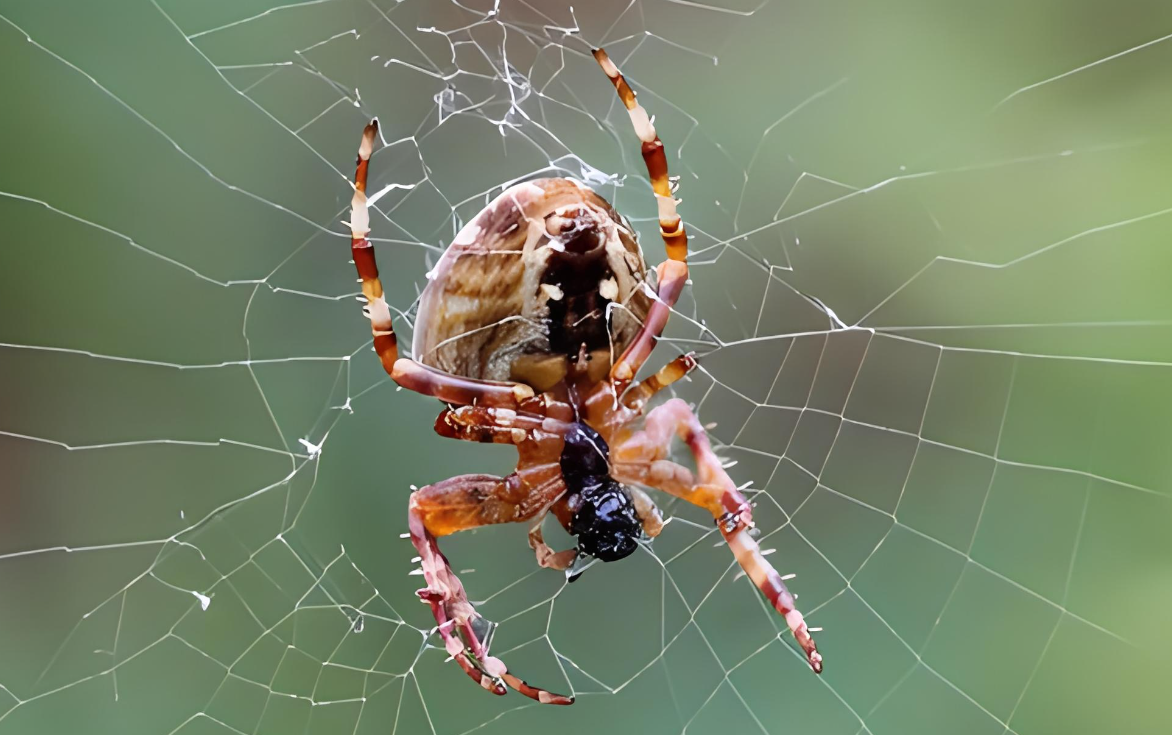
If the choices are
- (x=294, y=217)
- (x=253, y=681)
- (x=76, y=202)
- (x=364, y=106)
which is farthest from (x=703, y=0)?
(x=253, y=681)

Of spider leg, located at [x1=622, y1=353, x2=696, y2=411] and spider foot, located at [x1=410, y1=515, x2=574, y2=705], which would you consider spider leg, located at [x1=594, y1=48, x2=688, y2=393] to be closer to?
spider leg, located at [x1=622, y1=353, x2=696, y2=411]

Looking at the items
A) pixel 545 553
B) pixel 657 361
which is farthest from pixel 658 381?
pixel 545 553

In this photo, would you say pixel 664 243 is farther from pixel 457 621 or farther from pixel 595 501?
pixel 457 621

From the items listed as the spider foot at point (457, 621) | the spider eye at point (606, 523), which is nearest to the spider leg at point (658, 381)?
the spider eye at point (606, 523)

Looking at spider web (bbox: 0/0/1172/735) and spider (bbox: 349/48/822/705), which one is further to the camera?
spider web (bbox: 0/0/1172/735)

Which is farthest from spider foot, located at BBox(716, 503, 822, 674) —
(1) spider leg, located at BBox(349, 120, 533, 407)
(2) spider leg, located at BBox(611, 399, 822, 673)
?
(1) spider leg, located at BBox(349, 120, 533, 407)

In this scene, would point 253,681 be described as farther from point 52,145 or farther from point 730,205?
point 730,205

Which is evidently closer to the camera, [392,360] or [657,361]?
[392,360]
